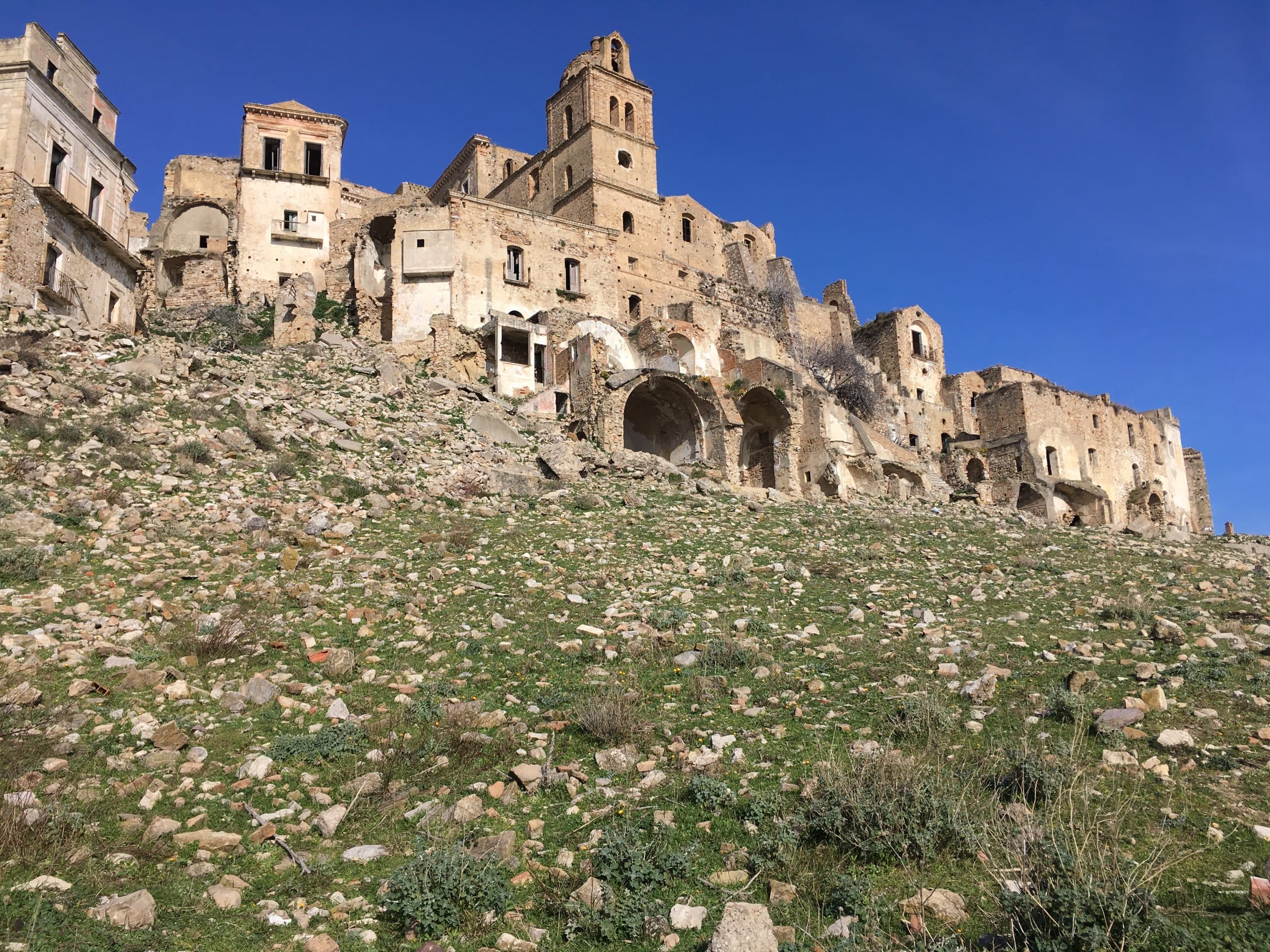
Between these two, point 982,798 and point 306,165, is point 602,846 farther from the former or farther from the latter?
point 306,165

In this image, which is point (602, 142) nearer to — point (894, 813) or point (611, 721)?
point (611, 721)

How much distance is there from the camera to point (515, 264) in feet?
106

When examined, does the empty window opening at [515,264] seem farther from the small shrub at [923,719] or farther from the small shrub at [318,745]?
the small shrub at [923,719]

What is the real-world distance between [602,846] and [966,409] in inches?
1832

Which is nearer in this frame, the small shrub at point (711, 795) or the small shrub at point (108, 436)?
the small shrub at point (711, 795)

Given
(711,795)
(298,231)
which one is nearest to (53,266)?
(298,231)

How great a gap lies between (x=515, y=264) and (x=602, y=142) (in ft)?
44.1

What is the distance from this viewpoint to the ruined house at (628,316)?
1160 inches

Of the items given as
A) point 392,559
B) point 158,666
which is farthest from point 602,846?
point 392,559

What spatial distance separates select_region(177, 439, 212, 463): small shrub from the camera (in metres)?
16.0

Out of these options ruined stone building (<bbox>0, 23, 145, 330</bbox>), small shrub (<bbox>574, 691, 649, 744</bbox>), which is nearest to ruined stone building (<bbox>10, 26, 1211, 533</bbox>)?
ruined stone building (<bbox>0, 23, 145, 330</bbox>)

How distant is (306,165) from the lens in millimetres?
37250

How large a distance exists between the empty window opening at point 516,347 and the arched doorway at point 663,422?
402 centimetres

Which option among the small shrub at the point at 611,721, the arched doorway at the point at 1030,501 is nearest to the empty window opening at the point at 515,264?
the small shrub at the point at 611,721
